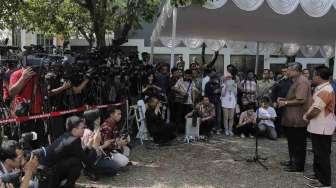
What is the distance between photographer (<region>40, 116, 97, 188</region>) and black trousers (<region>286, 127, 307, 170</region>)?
3356 mm

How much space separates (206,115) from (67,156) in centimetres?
499

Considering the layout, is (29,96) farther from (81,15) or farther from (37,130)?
(81,15)

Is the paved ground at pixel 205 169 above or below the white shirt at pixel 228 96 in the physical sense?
below

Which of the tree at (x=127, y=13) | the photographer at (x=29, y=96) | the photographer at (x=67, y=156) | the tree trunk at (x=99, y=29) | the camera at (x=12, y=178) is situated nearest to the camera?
the camera at (x=12, y=178)

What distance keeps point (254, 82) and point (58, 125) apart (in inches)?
215

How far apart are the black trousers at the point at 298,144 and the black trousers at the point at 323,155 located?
0.64 metres

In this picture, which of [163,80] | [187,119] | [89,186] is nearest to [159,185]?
[89,186]

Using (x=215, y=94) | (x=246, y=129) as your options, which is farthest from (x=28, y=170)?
(x=246, y=129)

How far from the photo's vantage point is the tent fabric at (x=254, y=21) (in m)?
8.73

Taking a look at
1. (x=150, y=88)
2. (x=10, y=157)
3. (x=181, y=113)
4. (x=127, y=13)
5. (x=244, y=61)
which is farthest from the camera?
(x=244, y=61)

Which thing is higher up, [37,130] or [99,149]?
[37,130]

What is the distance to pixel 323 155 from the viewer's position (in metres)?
6.16

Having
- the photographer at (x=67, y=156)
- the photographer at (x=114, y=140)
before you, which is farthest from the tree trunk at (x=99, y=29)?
the photographer at (x=67, y=156)

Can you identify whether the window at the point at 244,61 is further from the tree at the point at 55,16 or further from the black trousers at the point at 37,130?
the black trousers at the point at 37,130
